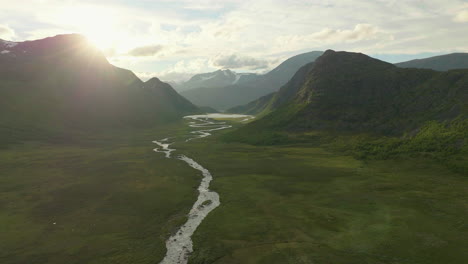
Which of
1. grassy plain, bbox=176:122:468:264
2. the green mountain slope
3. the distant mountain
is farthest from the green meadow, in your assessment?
the distant mountain

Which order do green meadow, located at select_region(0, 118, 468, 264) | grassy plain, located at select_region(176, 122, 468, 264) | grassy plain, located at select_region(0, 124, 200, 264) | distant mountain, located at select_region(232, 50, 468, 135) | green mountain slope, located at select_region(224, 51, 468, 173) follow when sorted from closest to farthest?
grassy plain, located at select_region(176, 122, 468, 264), green meadow, located at select_region(0, 118, 468, 264), grassy plain, located at select_region(0, 124, 200, 264), green mountain slope, located at select_region(224, 51, 468, 173), distant mountain, located at select_region(232, 50, 468, 135)

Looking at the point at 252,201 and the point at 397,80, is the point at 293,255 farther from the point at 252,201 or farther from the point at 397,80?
the point at 397,80

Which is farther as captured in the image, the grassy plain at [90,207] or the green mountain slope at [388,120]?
the green mountain slope at [388,120]

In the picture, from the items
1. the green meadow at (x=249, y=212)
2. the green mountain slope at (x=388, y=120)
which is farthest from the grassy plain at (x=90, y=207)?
the green mountain slope at (x=388, y=120)

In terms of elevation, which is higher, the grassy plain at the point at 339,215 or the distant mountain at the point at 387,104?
the distant mountain at the point at 387,104

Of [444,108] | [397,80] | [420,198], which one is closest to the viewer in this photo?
[420,198]

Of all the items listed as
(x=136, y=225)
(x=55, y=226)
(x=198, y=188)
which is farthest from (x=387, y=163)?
(x=55, y=226)

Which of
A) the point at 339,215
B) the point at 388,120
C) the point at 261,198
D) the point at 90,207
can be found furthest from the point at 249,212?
the point at 388,120

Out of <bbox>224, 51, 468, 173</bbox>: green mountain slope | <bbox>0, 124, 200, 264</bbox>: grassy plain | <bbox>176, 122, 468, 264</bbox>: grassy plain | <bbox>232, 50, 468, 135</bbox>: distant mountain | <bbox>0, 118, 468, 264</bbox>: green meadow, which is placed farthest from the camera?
<bbox>232, 50, 468, 135</bbox>: distant mountain

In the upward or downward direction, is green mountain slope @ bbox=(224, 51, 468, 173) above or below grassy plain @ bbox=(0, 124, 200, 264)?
above

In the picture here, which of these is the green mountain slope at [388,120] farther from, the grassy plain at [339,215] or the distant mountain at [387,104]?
the grassy plain at [339,215]

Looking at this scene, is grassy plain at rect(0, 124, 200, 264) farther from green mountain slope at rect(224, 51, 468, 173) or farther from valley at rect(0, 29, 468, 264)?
green mountain slope at rect(224, 51, 468, 173)
